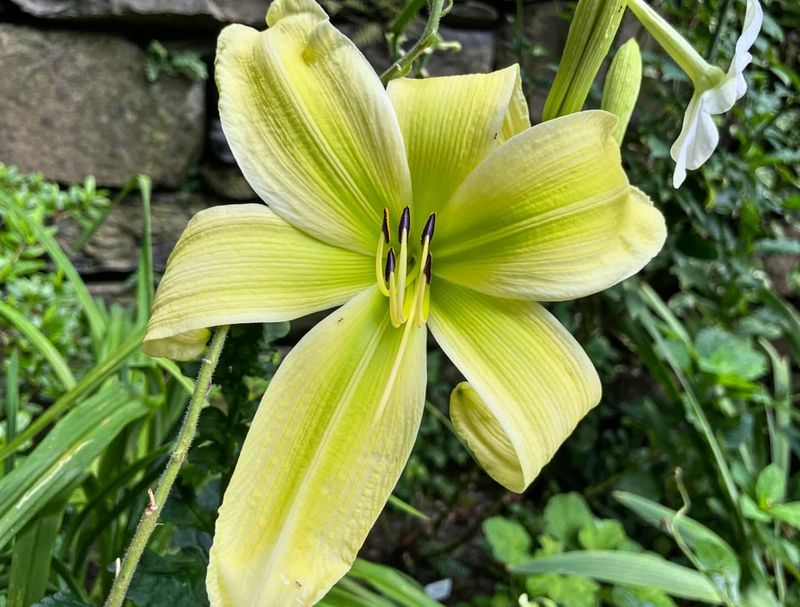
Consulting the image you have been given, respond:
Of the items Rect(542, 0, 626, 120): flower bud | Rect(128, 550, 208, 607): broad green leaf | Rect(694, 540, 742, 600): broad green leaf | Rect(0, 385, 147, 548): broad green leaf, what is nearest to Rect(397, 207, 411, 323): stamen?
Rect(542, 0, 626, 120): flower bud

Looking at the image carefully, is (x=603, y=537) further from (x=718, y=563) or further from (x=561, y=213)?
(x=561, y=213)

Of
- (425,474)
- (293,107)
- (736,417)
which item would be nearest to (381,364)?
(293,107)

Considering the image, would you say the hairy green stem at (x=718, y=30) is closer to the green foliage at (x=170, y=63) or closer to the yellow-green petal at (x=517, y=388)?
the yellow-green petal at (x=517, y=388)

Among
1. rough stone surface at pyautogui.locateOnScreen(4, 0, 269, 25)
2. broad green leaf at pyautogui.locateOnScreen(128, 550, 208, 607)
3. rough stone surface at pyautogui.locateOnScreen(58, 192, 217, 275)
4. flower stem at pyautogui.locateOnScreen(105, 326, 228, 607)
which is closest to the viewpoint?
flower stem at pyautogui.locateOnScreen(105, 326, 228, 607)

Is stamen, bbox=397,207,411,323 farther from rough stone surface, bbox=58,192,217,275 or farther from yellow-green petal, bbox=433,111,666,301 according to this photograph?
rough stone surface, bbox=58,192,217,275

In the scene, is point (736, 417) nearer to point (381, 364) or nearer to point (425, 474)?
point (425, 474)

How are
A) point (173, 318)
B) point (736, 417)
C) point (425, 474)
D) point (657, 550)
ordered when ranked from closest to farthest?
point (173, 318) → point (736, 417) → point (657, 550) → point (425, 474)
